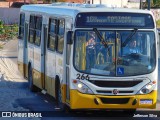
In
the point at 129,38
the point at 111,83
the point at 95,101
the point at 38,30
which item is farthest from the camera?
the point at 38,30

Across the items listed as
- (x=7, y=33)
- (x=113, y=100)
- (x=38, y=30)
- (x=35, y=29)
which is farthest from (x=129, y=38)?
(x=7, y=33)

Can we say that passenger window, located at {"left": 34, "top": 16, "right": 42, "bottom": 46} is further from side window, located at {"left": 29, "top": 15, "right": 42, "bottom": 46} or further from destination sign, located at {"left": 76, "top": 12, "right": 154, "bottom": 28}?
destination sign, located at {"left": 76, "top": 12, "right": 154, "bottom": 28}

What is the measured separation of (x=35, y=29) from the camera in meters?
21.4

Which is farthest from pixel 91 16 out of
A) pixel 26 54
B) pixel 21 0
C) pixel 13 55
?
pixel 21 0

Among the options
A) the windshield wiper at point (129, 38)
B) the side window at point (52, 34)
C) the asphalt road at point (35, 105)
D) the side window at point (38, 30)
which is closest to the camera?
the windshield wiper at point (129, 38)

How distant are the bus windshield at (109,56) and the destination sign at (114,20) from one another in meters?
0.20

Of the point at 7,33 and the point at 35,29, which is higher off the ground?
the point at 35,29

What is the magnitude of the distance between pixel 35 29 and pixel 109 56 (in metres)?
6.08

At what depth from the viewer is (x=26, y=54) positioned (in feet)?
76.1

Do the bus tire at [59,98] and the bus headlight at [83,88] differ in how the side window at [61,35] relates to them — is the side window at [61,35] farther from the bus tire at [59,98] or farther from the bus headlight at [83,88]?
the bus headlight at [83,88]

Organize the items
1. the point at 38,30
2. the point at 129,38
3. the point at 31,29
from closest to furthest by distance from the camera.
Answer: the point at 129,38 → the point at 38,30 → the point at 31,29

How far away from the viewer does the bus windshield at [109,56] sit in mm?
15672

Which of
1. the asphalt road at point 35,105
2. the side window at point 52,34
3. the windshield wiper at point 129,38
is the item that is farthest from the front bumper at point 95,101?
the side window at point 52,34

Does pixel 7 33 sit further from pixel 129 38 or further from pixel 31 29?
pixel 129 38
